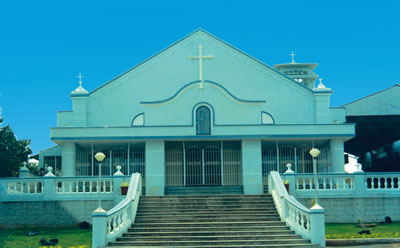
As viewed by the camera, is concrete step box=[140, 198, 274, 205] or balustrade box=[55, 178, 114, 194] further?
balustrade box=[55, 178, 114, 194]

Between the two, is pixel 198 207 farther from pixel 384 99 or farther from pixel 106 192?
pixel 384 99

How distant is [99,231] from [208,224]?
439cm

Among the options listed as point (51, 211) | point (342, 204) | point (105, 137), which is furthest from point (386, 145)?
point (51, 211)

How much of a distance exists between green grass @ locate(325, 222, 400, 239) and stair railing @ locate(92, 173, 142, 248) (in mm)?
7278

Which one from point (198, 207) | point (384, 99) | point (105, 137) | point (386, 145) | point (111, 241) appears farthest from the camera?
point (386, 145)

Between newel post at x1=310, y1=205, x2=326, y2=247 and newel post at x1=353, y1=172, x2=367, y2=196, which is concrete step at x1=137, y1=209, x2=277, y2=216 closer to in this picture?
newel post at x1=310, y1=205, x2=326, y2=247

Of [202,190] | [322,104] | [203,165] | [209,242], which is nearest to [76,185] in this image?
[202,190]

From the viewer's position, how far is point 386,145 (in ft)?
141

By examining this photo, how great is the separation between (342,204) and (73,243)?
1151cm

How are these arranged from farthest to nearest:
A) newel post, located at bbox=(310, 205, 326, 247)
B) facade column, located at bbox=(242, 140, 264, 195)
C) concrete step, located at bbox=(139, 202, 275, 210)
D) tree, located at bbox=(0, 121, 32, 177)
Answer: tree, located at bbox=(0, 121, 32, 177)
facade column, located at bbox=(242, 140, 264, 195)
concrete step, located at bbox=(139, 202, 275, 210)
newel post, located at bbox=(310, 205, 326, 247)

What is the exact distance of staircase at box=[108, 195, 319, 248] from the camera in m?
21.6

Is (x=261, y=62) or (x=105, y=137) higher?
(x=261, y=62)

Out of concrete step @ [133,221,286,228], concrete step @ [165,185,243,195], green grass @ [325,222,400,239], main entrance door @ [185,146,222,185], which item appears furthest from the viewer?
main entrance door @ [185,146,222,185]

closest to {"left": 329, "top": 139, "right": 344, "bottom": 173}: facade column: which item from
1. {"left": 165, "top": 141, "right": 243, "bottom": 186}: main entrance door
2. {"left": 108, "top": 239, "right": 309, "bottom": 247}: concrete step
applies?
{"left": 165, "top": 141, "right": 243, "bottom": 186}: main entrance door
